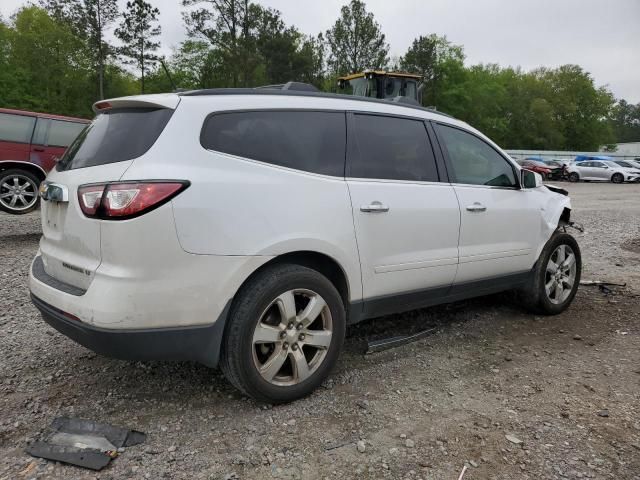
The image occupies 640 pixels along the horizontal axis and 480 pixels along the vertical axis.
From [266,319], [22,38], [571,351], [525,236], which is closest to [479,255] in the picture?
[525,236]

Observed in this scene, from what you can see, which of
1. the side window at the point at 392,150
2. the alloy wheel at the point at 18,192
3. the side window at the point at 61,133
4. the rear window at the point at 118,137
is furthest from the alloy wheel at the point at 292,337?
the side window at the point at 61,133

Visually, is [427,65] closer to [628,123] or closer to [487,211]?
[487,211]

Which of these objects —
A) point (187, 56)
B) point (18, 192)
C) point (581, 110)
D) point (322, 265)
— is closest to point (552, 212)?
point (322, 265)

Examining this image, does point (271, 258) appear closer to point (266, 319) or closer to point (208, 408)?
point (266, 319)

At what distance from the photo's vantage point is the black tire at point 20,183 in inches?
328

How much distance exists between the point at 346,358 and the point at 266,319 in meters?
1.01

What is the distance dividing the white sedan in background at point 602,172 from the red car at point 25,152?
99.0 ft

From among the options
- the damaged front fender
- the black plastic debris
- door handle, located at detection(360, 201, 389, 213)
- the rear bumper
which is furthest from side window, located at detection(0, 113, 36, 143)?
the damaged front fender

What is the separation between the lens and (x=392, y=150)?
3541mm

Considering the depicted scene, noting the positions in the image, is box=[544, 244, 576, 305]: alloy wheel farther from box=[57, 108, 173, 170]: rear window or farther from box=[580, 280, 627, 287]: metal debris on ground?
box=[57, 108, 173, 170]: rear window

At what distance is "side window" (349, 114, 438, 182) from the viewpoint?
3.37 meters

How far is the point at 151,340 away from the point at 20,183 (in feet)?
24.0

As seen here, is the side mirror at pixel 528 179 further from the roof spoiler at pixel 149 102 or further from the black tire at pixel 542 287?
the roof spoiler at pixel 149 102

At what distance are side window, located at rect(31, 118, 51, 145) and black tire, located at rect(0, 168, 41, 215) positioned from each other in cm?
59
